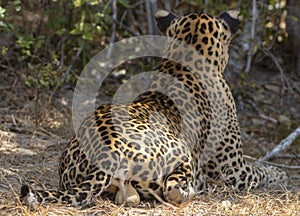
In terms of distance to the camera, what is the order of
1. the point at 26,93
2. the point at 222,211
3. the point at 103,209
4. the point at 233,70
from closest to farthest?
the point at 103,209, the point at 222,211, the point at 26,93, the point at 233,70

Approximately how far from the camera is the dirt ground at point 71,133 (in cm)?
511

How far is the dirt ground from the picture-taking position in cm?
511

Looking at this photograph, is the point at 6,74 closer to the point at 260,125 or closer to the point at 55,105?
the point at 55,105

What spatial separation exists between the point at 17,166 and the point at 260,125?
4.20m

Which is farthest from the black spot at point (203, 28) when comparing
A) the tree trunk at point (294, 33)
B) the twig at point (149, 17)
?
the tree trunk at point (294, 33)

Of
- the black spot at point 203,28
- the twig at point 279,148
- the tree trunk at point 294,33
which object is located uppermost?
the black spot at point 203,28

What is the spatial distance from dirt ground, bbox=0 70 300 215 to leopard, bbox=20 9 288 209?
135mm

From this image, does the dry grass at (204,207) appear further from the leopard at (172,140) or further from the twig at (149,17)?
the twig at (149,17)

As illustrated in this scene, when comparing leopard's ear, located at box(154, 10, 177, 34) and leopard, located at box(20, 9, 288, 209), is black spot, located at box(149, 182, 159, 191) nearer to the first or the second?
leopard, located at box(20, 9, 288, 209)

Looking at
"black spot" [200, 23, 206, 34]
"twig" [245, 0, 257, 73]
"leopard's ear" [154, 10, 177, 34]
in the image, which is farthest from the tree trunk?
"black spot" [200, 23, 206, 34]

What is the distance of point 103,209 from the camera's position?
488 centimetres

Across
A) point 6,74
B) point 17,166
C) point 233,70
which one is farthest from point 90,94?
point 17,166

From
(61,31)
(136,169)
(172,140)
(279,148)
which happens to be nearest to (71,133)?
(61,31)

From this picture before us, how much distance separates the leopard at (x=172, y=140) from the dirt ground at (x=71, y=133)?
5.3 inches
